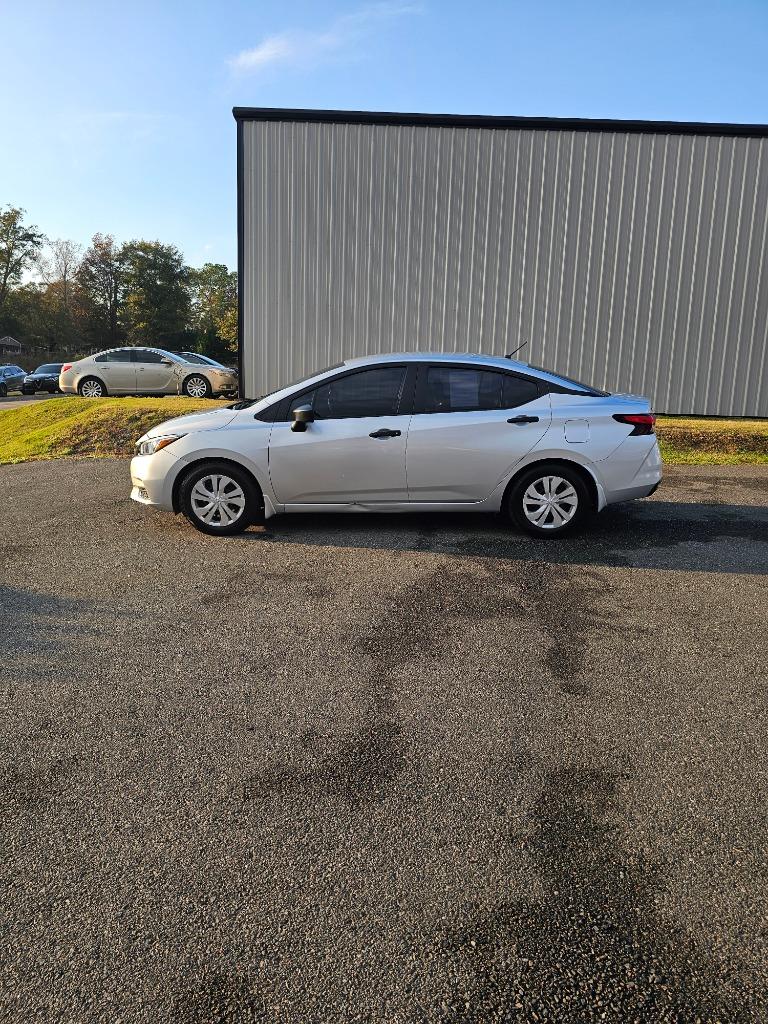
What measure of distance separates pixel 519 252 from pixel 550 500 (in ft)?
32.1

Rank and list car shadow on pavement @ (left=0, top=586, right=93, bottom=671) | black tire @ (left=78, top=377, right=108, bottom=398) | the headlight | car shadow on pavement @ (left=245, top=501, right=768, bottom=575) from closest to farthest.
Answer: car shadow on pavement @ (left=0, top=586, right=93, bottom=671) → car shadow on pavement @ (left=245, top=501, right=768, bottom=575) → the headlight → black tire @ (left=78, top=377, right=108, bottom=398)

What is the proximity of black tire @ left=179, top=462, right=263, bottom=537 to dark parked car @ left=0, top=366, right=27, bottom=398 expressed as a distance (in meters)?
33.6

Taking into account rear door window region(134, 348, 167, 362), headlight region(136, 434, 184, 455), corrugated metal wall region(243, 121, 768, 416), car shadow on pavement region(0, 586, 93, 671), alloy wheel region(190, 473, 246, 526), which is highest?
corrugated metal wall region(243, 121, 768, 416)

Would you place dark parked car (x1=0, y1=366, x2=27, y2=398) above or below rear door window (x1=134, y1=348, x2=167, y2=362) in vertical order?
below

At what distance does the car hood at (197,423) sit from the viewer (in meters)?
6.81

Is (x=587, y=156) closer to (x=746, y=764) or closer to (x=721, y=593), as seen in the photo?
(x=721, y=593)

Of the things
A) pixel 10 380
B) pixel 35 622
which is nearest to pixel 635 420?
pixel 35 622

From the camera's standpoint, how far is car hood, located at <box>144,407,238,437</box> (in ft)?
22.3

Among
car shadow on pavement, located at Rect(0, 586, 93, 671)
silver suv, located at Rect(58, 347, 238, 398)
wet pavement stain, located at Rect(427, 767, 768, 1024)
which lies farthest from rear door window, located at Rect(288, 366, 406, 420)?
silver suv, located at Rect(58, 347, 238, 398)

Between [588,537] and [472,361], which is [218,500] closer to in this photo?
[472,361]

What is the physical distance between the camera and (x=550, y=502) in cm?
674

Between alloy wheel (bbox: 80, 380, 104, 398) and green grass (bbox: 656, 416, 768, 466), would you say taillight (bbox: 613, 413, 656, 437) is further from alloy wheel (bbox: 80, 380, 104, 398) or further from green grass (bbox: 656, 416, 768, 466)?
alloy wheel (bbox: 80, 380, 104, 398)

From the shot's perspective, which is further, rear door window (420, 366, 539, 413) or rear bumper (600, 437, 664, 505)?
rear door window (420, 366, 539, 413)

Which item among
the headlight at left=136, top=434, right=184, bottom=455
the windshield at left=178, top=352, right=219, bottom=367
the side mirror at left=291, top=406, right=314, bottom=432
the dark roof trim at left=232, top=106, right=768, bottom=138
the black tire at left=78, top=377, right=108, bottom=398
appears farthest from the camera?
the black tire at left=78, top=377, right=108, bottom=398
